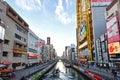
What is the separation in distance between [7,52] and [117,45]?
1673 inches

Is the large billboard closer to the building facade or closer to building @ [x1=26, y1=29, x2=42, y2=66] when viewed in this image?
the building facade

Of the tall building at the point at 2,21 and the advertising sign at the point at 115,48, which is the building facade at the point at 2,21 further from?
the advertising sign at the point at 115,48

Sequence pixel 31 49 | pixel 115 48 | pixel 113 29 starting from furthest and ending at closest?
pixel 31 49 < pixel 113 29 < pixel 115 48

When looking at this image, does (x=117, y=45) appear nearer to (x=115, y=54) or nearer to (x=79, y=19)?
(x=115, y=54)

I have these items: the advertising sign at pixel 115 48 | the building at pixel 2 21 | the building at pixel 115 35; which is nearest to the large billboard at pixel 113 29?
the building at pixel 115 35

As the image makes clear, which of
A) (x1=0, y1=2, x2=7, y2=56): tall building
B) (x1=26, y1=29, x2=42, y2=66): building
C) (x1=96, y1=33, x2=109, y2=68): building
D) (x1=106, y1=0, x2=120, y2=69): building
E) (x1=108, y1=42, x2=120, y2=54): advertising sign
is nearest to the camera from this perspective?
(x1=0, y1=2, x2=7, y2=56): tall building

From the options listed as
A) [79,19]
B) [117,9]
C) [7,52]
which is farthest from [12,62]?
[79,19]

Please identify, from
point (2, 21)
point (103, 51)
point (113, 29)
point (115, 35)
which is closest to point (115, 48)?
point (115, 35)

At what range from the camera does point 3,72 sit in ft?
132

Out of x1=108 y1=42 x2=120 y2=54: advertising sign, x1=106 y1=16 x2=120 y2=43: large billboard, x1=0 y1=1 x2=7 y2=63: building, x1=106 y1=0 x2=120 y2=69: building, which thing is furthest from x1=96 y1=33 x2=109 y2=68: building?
x1=0 y1=1 x2=7 y2=63: building

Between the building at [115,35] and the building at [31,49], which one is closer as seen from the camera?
the building at [115,35]

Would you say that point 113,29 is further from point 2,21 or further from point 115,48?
point 2,21

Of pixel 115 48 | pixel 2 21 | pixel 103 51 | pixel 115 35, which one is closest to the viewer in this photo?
pixel 2 21

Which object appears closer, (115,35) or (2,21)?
(2,21)
